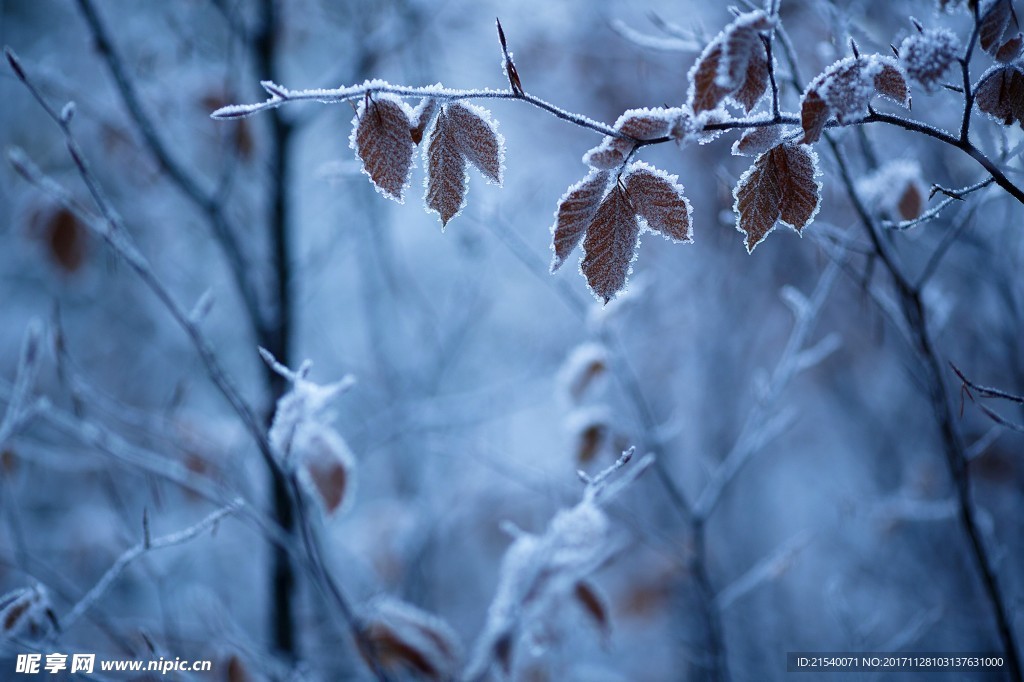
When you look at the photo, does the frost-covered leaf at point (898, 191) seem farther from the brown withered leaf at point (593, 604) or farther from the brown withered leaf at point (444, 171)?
the brown withered leaf at point (593, 604)

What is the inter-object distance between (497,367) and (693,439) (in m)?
1.79

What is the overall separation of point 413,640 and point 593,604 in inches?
14.7

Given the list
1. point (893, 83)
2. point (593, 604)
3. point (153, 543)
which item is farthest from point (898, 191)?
point (153, 543)

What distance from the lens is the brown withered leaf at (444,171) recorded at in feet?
2.22

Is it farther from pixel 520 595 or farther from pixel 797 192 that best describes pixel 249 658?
pixel 797 192

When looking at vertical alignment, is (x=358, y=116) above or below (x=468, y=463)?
below

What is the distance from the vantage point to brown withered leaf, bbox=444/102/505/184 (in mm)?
678

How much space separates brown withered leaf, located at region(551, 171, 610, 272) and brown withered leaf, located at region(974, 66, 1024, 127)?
432 millimetres

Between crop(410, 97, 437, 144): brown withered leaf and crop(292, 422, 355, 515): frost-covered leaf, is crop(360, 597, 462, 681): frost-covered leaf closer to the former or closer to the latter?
crop(292, 422, 355, 515): frost-covered leaf

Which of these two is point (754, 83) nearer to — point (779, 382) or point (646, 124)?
point (646, 124)

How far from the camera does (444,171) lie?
676mm

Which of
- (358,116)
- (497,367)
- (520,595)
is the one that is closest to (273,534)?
(520,595)

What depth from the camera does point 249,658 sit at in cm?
135

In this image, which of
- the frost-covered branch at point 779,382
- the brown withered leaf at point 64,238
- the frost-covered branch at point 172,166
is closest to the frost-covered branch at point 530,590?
the frost-covered branch at point 779,382
